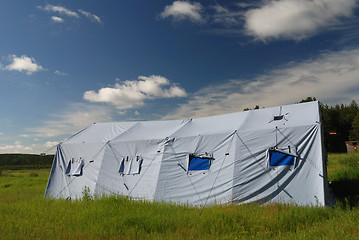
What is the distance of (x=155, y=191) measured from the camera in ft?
36.1

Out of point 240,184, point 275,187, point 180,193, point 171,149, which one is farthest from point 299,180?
point 171,149

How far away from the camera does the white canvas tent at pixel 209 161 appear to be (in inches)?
364

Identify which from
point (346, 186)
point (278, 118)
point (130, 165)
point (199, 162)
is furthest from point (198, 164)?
point (346, 186)

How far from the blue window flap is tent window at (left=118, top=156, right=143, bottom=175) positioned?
242cm

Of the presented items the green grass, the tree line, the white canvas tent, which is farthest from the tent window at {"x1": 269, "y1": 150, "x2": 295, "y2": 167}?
the tree line

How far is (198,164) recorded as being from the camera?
1080 centimetres

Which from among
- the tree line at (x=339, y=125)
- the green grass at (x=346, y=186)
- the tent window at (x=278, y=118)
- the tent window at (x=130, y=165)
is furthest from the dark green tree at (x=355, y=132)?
the tent window at (x=130, y=165)

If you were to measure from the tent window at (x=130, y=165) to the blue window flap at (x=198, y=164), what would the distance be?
7.93 feet

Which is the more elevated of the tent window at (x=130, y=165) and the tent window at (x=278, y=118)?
the tent window at (x=278, y=118)

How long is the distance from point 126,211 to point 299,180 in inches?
223

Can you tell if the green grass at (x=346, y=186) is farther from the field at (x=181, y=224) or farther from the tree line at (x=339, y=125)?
the tree line at (x=339, y=125)

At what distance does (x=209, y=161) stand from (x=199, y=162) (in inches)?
16.1

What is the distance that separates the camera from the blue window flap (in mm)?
10656

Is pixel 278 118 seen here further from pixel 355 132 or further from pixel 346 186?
pixel 355 132
